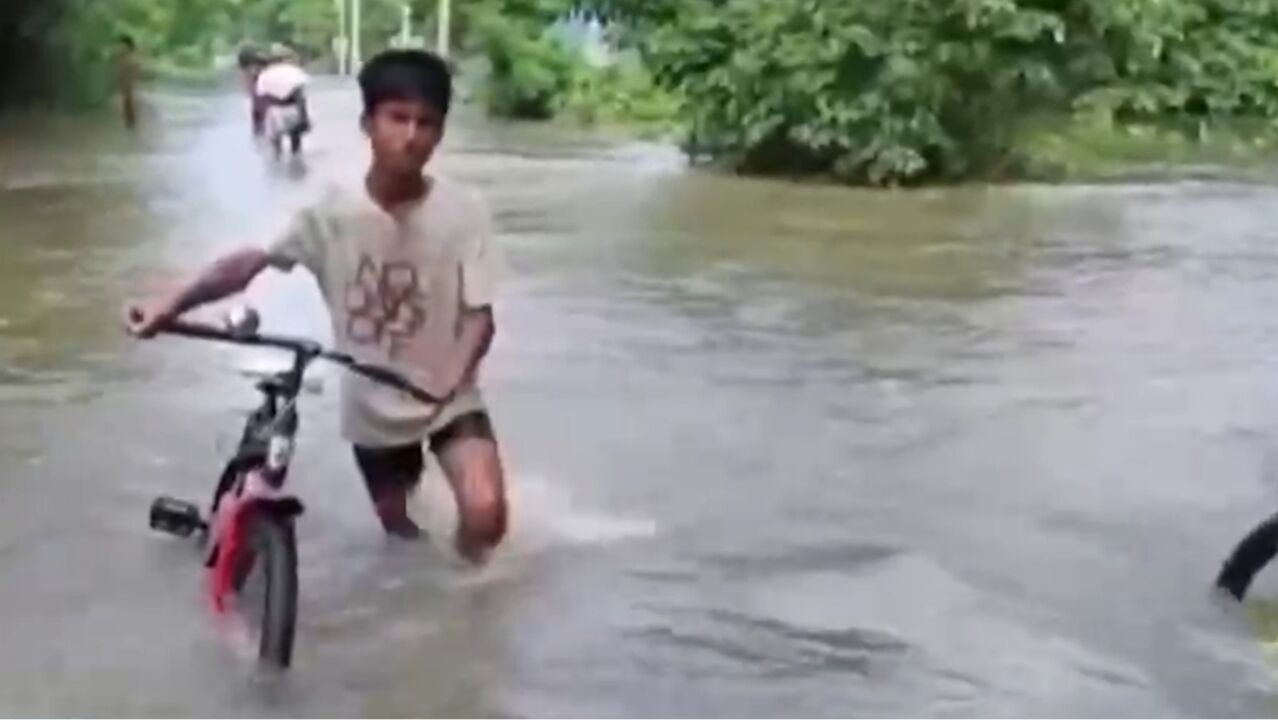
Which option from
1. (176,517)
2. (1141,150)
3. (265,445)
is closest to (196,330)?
(265,445)

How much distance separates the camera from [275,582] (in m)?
6.04

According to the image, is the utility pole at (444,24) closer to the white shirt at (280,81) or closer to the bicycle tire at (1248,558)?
the white shirt at (280,81)

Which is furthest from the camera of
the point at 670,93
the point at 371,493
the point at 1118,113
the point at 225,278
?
the point at 1118,113

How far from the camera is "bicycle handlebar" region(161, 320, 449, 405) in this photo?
5926mm

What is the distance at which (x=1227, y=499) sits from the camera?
28.0 ft

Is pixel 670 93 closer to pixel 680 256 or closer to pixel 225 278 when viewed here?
pixel 680 256

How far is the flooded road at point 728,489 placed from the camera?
6.32 meters

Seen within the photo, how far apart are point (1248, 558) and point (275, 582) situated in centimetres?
287

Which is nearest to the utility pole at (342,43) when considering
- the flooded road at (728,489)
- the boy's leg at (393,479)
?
the flooded road at (728,489)

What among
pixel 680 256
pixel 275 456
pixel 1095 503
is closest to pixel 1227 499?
pixel 1095 503

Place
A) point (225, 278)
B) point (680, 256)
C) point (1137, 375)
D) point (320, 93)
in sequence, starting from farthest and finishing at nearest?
point (320, 93), point (680, 256), point (1137, 375), point (225, 278)

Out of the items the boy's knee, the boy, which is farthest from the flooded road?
the boy

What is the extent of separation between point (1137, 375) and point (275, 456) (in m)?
5.92

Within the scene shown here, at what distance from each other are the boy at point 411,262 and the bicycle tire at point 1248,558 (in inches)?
85.1
